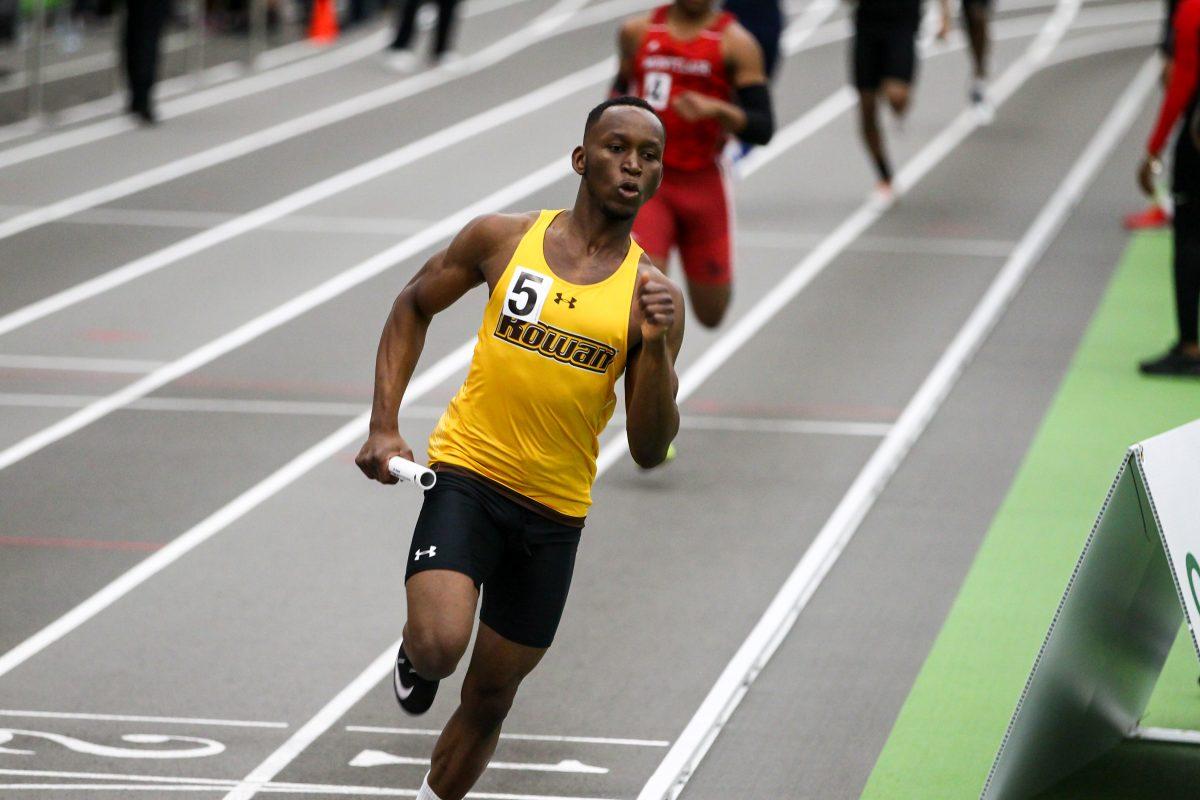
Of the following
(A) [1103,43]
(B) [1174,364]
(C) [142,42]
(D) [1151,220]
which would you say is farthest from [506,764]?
(A) [1103,43]

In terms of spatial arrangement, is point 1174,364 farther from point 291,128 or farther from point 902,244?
point 291,128

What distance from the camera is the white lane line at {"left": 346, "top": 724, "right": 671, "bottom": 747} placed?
263 inches

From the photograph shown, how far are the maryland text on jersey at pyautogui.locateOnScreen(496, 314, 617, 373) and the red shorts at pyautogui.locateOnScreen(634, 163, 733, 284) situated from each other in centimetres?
437

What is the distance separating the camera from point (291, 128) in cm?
2062

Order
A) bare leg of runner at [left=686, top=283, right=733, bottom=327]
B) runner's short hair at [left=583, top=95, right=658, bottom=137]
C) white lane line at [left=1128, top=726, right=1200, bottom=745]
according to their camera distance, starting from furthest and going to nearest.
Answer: bare leg of runner at [left=686, top=283, right=733, bottom=327], white lane line at [left=1128, top=726, right=1200, bottom=745], runner's short hair at [left=583, top=95, right=658, bottom=137]

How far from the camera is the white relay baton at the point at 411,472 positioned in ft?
17.1

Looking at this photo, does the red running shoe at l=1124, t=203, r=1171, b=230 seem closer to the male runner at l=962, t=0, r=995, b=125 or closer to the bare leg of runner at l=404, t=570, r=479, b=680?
the male runner at l=962, t=0, r=995, b=125

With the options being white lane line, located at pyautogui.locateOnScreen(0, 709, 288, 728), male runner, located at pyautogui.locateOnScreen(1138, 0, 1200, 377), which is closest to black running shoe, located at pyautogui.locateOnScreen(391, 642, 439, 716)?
white lane line, located at pyautogui.locateOnScreen(0, 709, 288, 728)

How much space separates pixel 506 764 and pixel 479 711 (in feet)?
3.43

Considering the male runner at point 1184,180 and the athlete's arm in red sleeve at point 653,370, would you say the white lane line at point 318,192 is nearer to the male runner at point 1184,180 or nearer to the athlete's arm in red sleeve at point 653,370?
the male runner at point 1184,180

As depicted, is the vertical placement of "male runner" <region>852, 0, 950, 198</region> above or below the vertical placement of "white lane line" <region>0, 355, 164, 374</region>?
above

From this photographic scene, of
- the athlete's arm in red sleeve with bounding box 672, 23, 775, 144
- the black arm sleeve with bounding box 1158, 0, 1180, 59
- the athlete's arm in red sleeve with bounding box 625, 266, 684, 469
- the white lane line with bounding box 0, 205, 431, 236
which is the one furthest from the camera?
the white lane line with bounding box 0, 205, 431, 236

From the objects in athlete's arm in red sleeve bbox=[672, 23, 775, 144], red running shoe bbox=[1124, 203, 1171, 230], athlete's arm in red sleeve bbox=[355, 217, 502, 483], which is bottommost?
red running shoe bbox=[1124, 203, 1171, 230]

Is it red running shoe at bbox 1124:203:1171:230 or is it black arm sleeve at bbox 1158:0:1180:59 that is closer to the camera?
black arm sleeve at bbox 1158:0:1180:59
